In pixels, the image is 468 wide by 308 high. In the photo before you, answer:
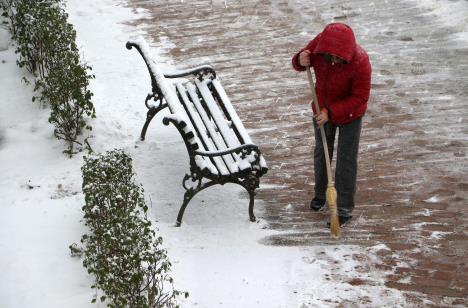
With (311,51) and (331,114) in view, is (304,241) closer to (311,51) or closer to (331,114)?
(331,114)

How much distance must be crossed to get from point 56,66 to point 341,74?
311cm

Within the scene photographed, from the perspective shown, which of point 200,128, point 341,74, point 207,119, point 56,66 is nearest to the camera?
point 341,74

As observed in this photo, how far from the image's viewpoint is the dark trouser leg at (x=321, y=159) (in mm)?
5926

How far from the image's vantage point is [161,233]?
18.9 ft

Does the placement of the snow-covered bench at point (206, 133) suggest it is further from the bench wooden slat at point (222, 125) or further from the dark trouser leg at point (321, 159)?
the dark trouser leg at point (321, 159)

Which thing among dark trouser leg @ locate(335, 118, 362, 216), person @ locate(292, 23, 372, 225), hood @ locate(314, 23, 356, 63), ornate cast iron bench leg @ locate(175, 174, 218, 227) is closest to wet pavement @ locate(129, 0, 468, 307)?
dark trouser leg @ locate(335, 118, 362, 216)

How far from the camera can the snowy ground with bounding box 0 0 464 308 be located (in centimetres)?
513

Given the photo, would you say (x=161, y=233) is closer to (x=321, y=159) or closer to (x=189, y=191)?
(x=189, y=191)

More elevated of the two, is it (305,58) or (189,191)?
(305,58)

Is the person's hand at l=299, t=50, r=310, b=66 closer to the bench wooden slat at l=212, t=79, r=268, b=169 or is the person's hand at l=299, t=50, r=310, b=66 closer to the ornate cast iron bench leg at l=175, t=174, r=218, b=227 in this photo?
the bench wooden slat at l=212, t=79, r=268, b=169

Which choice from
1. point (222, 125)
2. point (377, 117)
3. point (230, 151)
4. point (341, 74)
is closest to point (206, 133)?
point (222, 125)

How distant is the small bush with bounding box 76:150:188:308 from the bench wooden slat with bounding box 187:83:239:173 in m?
0.90

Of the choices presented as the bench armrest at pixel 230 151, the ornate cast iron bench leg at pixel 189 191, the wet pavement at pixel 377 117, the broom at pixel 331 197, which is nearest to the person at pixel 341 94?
the broom at pixel 331 197

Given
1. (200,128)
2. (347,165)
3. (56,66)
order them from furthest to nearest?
(56,66), (200,128), (347,165)
